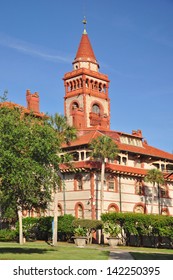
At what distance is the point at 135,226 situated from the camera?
43.5m

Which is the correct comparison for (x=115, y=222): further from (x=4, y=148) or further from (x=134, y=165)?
(x=4, y=148)

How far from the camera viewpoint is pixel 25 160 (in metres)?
24.2

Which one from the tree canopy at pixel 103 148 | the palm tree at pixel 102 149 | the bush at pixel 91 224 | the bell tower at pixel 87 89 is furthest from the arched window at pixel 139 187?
the bell tower at pixel 87 89

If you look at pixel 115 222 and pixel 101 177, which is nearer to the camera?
pixel 115 222

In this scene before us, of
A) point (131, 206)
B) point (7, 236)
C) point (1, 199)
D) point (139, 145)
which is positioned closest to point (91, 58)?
point (139, 145)

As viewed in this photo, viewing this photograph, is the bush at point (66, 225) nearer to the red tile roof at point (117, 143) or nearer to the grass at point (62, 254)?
Answer: the red tile roof at point (117, 143)

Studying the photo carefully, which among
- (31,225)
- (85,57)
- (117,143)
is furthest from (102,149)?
(85,57)

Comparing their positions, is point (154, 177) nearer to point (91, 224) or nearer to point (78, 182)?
point (78, 182)

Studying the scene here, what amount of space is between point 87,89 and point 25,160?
64.8 metres

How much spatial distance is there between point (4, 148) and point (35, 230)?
95.8ft

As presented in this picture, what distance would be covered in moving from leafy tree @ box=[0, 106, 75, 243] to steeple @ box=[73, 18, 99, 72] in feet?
212

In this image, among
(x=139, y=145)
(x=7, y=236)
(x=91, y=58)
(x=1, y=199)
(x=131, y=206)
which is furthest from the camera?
(x=91, y=58)

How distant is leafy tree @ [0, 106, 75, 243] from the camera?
24047mm
